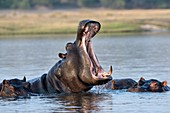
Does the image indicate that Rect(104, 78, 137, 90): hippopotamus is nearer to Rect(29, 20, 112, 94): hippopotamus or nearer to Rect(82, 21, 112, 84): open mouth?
Rect(29, 20, 112, 94): hippopotamus

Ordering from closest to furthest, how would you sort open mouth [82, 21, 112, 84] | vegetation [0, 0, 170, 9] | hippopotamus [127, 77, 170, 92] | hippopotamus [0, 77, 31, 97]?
1. open mouth [82, 21, 112, 84]
2. hippopotamus [0, 77, 31, 97]
3. hippopotamus [127, 77, 170, 92]
4. vegetation [0, 0, 170, 9]

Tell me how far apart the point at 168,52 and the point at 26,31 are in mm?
29523

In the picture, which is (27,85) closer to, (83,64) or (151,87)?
(83,64)

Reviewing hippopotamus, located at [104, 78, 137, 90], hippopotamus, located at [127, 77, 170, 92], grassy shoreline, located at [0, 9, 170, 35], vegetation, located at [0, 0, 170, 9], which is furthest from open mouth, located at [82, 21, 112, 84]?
vegetation, located at [0, 0, 170, 9]

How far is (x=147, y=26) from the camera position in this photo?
5762 centimetres

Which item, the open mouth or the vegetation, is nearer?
the open mouth

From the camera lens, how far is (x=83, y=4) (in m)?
81.0

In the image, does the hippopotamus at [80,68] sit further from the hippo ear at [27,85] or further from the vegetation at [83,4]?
the vegetation at [83,4]

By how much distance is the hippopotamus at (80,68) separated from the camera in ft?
43.9

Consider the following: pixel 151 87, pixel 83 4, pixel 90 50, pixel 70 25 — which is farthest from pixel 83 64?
pixel 83 4

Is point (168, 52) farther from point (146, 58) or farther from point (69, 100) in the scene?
point (69, 100)

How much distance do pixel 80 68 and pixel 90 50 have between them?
0.38m

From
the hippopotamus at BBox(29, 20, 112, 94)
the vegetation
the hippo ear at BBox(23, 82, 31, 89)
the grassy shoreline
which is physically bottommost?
the grassy shoreline

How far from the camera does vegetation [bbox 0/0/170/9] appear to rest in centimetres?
7831
